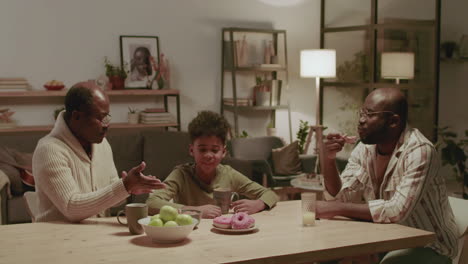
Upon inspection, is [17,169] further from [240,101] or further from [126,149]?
[240,101]

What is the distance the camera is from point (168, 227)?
6.27ft

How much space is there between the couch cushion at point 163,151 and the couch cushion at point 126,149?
0.06m

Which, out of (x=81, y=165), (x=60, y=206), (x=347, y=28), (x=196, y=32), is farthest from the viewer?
(x=347, y=28)

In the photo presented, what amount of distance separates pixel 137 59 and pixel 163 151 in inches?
45.7

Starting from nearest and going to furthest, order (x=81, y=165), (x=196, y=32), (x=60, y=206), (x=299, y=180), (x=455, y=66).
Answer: (x=60, y=206), (x=81, y=165), (x=299, y=180), (x=196, y=32), (x=455, y=66)

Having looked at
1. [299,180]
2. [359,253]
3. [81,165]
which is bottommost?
[299,180]

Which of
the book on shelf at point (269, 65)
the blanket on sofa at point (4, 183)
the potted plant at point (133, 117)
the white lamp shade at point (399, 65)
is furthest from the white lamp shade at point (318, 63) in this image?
the blanket on sofa at point (4, 183)

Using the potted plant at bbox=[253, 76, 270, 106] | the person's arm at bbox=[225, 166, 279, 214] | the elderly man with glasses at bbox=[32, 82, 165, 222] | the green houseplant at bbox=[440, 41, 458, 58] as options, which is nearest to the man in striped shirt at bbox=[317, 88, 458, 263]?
the person's arm at bbox=[225, 166, 279, 214]

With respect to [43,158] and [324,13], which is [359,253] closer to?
[43,158]

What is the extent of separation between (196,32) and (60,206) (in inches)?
169

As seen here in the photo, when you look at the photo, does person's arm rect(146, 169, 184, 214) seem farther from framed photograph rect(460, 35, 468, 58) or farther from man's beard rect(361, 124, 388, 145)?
framed photograph rect(460, 35, 468, 58)

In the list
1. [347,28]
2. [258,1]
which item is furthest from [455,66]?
[258,1]

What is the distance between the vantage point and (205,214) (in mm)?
2293

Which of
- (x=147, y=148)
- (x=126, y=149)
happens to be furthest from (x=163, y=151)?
(x=126, y=149)
